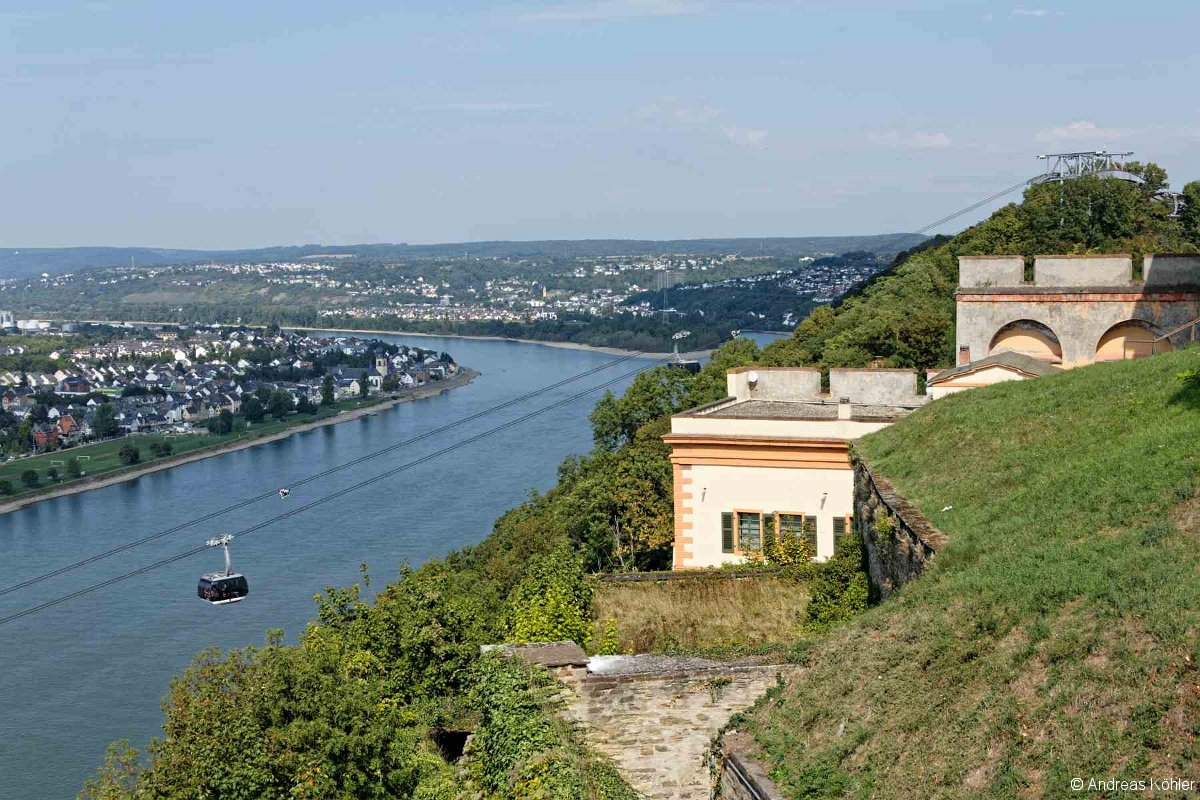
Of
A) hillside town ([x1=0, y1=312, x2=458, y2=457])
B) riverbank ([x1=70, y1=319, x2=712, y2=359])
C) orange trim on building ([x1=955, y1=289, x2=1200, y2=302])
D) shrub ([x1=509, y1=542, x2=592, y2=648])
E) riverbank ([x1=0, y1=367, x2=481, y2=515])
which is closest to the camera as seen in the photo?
shrub ([x1=509, y1=542, x2=592, y2=648])

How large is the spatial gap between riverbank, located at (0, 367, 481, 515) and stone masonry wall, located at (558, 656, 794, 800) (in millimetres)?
55450

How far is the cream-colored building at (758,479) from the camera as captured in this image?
38.4 feet

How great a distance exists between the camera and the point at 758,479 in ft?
39.3

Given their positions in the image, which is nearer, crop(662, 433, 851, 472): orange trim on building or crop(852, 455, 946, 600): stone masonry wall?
crop(852, 455, 946, 600): stone masonry wall

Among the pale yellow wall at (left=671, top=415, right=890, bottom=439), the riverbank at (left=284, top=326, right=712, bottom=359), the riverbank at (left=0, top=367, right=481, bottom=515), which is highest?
the pale yellow wall at (left=671, top=415, right=890, bottom=439)

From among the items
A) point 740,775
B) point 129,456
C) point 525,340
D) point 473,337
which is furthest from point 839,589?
point 473,337

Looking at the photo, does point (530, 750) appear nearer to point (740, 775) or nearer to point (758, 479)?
point (740, 775)

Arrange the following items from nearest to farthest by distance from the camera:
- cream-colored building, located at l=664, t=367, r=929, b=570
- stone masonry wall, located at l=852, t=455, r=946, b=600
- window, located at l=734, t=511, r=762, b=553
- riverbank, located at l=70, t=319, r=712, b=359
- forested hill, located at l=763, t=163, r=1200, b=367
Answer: stone masonry wall, located at l=852, t=455, r=946, b=600 < cream-colored building, located at l=664, t=367, r=929, b=570 < window, located at l=734, t=511, r=762, b=553 < forested hill, located at l=763, t=163, r=1200, b=367 < riverbank, located at l=70, t=319, r=712, b=359

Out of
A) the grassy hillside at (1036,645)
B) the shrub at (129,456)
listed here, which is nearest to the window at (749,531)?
the grassy hillside at (1036,645)

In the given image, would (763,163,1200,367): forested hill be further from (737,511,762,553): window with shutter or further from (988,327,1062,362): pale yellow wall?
(737,511,762,553): window with shutter

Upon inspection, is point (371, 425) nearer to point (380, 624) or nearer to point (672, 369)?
point (672, 369)

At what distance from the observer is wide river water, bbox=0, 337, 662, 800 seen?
1078 inches

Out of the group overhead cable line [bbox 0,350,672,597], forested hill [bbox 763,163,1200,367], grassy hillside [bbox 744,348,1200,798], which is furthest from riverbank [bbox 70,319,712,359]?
grassy hillside [bbox 744,348,1200,798]

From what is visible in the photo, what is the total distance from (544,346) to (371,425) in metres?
46.5
